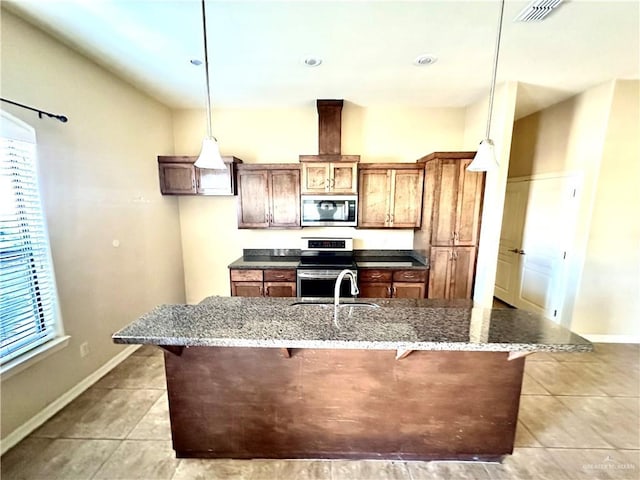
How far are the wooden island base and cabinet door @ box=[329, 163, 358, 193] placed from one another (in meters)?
2.30

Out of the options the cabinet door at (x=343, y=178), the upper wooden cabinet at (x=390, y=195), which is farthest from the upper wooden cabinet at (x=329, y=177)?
the upper wooden cabinet at (x=390, y=195)

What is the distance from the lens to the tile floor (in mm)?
1663

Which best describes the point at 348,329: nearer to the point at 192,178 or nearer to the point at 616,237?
the point at 192,178

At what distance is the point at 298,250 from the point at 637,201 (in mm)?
3995

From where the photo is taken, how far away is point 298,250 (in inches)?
157

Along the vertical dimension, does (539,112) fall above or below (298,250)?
above

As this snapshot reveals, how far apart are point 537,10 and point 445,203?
1.79m

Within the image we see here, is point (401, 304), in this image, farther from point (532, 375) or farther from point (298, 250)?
point (298, 250)

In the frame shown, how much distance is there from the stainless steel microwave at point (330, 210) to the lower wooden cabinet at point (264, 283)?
75 centimetres

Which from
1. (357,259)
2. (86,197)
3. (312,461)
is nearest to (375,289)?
(357,259)

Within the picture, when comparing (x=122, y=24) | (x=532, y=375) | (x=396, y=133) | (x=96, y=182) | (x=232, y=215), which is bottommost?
(x=532, y=375)

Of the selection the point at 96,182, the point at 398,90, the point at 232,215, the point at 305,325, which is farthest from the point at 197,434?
the point at 398,90

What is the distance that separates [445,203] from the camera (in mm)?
3201

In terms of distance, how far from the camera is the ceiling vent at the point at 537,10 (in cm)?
170
